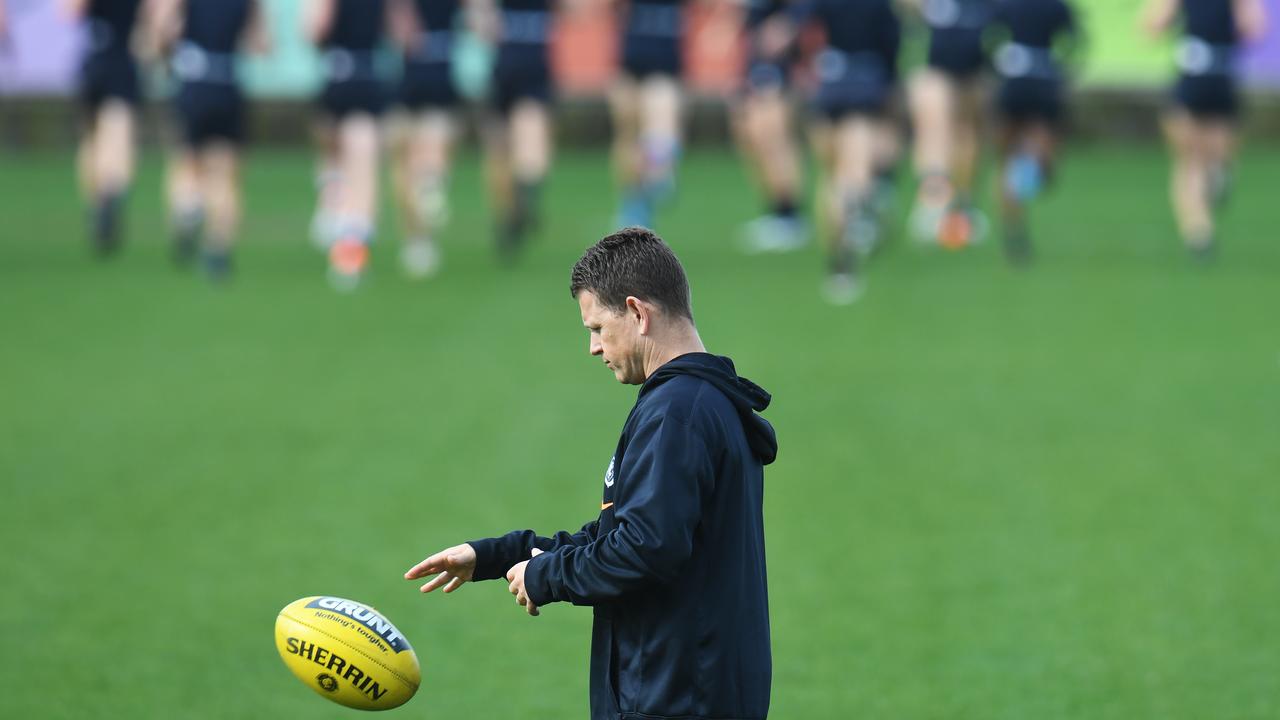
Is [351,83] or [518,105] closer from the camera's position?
[351,83]

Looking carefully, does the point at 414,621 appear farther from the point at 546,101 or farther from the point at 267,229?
the point at 267,229

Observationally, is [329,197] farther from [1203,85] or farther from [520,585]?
[520,585]

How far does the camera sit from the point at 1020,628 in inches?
239

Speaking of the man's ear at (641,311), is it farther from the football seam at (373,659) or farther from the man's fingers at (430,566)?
the football seam at (373,659)

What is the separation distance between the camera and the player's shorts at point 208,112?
46.8ft

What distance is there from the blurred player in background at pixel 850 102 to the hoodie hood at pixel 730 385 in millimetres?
9689

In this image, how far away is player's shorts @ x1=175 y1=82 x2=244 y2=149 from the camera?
1427 cm

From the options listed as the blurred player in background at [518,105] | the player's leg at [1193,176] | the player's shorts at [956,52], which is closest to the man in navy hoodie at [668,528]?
the blurred player in background at [518,105]

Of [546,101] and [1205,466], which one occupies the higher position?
[546,101]

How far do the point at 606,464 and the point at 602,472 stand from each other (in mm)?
46

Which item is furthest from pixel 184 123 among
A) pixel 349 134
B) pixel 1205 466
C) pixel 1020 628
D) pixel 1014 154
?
pixel 1020 628

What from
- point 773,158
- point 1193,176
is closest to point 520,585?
point 1193,176

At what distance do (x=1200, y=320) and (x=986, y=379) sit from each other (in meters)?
2.66

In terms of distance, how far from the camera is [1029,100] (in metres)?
15.3
